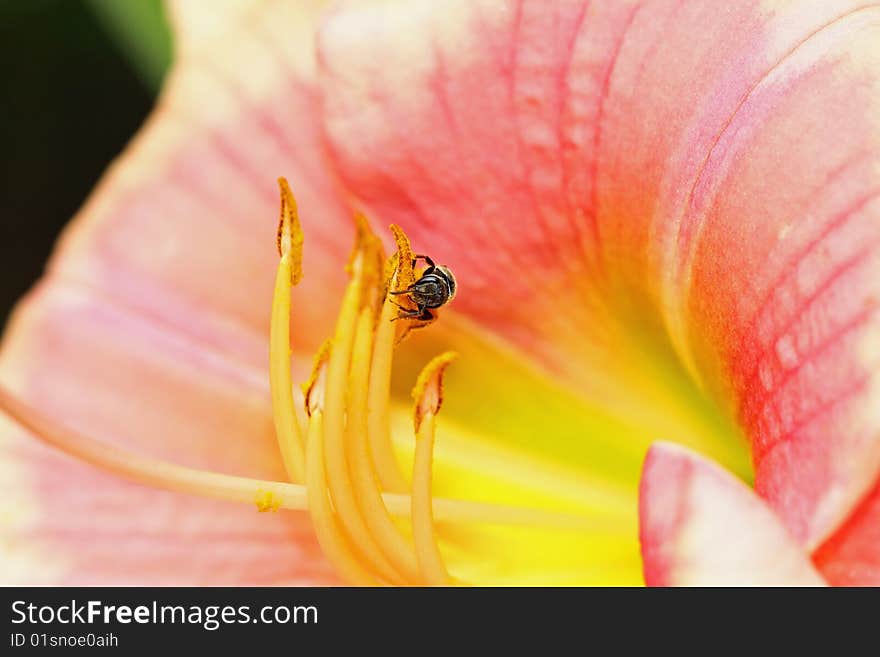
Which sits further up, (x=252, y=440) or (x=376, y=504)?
(x=252, y=440)

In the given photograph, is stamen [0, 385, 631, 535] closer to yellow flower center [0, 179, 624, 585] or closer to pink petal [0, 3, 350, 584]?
yellow flower center [0, 179, 624, 585]

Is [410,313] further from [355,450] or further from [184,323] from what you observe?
[184,323]

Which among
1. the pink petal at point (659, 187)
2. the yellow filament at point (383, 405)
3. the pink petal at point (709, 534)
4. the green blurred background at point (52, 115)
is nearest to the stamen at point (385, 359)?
the yellow filament at point (383, 405)

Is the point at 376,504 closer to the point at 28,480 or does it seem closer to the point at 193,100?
the point at 28,480

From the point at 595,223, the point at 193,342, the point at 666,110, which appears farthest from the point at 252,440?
the point at 666,110

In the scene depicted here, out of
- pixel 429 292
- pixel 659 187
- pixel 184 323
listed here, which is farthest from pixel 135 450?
pixel 659 187

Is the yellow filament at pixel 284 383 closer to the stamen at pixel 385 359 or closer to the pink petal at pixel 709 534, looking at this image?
the stamen at pixel 385 359

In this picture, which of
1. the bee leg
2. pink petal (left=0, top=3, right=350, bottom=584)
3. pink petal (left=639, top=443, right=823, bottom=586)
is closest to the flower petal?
pink petal (left=0, top=3, right=350, bottom=584)
